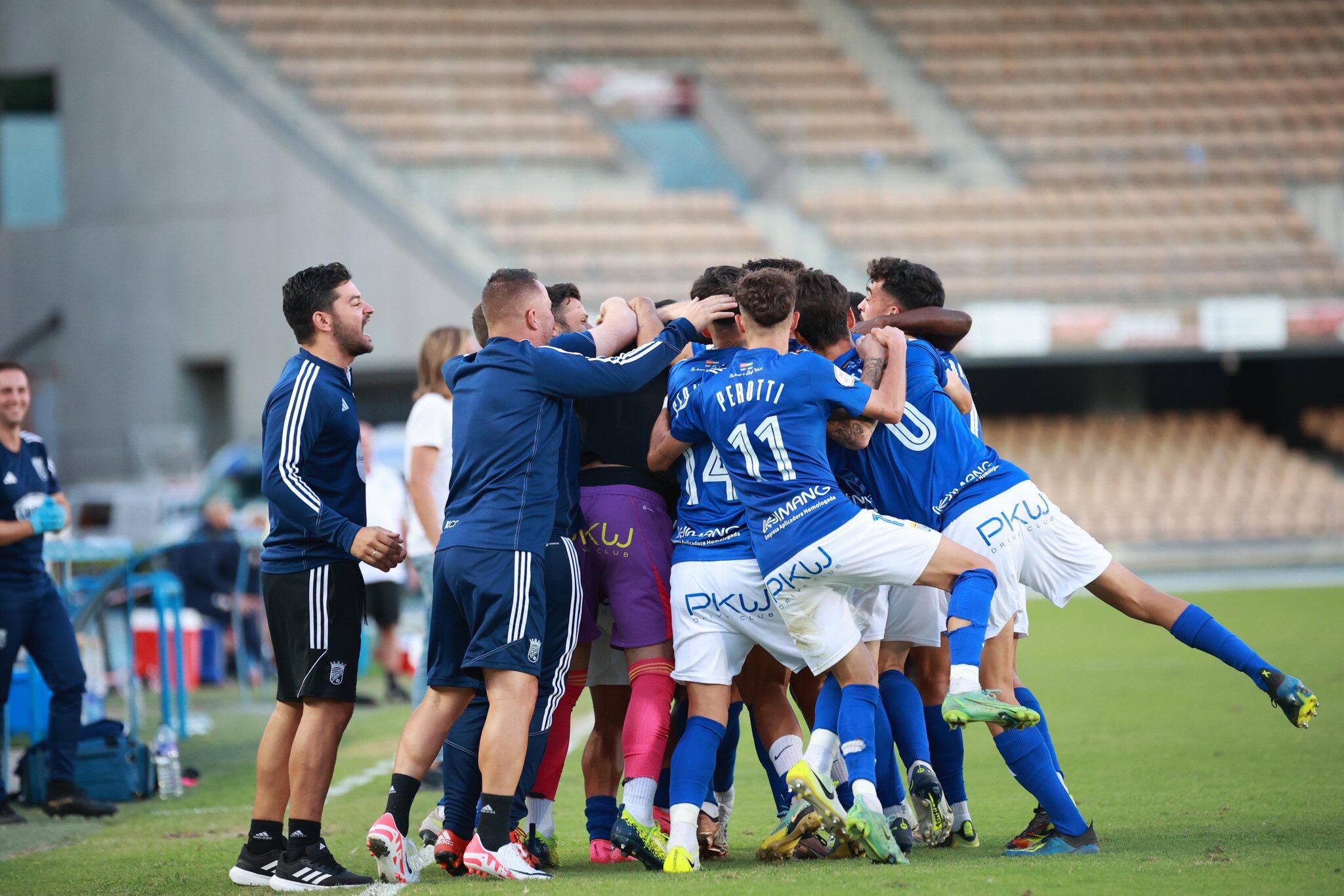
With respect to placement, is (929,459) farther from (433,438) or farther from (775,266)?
(433,438)

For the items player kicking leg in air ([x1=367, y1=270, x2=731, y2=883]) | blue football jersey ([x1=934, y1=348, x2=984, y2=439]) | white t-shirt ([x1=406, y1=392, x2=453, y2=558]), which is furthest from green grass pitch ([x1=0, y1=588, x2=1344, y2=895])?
blue football jersey ([x1=934, y1=348, x2=984, y2=439])

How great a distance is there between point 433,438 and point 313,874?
2.72 m

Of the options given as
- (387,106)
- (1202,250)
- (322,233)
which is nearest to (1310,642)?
(1202,250)

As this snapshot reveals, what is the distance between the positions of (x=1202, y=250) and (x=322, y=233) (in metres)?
15.3

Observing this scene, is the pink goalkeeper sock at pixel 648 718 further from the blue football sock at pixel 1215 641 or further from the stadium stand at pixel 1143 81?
the stadium stand at pixel 1143 81

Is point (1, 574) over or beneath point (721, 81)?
beneath

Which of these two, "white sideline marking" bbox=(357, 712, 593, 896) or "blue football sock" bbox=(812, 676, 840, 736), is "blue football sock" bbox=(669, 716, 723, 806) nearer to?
"blue football sock" bbox=(812, 676, 840, 736)

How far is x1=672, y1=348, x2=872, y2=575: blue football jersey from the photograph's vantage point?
489 cm

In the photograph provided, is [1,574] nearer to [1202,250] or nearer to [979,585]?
[979,585]

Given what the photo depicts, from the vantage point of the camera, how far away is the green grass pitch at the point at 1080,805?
14.5 ft

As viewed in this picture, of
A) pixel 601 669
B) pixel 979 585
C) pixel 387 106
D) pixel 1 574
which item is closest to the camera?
pixel 979 585

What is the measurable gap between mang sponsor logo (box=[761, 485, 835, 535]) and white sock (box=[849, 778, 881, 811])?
3.06ft

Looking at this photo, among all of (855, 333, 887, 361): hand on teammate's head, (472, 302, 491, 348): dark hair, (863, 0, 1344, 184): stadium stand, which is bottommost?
(855, 333, 887, 361): hand on teammate's head

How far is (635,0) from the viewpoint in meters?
27.5
